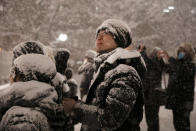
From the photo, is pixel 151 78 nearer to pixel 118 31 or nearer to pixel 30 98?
pixel 118 31

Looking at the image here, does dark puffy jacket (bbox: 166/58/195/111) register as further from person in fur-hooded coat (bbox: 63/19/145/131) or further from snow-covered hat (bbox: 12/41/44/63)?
snow-covered hat (bbox: 12/41/44/63)

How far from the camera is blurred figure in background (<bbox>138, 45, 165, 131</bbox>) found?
512 centimetres

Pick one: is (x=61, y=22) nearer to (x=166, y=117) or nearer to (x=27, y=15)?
(x=27, y=15)

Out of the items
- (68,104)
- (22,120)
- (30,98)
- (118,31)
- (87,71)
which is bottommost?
(87,71)

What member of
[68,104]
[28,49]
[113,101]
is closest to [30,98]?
[68,104]

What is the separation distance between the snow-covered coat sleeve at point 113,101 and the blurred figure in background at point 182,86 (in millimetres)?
2764

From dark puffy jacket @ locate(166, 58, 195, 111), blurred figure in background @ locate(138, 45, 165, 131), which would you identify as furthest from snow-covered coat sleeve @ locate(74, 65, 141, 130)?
blurred figure in background @ locate(138, 45, 165, 131)

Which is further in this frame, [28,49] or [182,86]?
[182,86]

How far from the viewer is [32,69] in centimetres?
183

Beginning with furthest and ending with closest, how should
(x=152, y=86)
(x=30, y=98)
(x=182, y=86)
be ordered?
(x=152, y=86) → (x=182, y=86) → (x=30, y=98)

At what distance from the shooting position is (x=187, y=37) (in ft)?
72.7

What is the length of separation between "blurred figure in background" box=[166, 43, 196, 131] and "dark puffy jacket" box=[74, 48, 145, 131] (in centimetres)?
257

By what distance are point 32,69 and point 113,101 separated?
72 centimetres

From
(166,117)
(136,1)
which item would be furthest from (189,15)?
(166,117)
